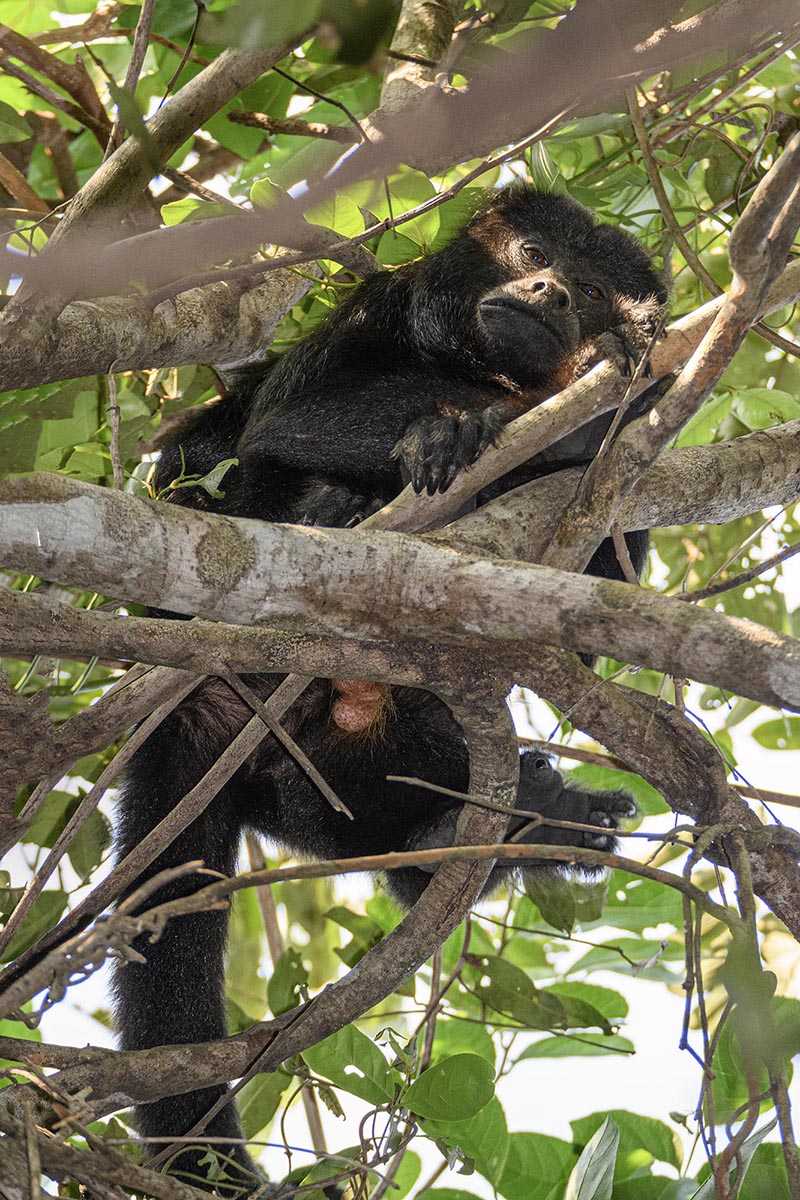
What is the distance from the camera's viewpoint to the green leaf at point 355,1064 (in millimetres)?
2012

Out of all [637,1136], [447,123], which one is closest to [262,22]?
[447,123]

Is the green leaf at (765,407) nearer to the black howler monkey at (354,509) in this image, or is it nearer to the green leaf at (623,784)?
the black howler monkey at (354,509)

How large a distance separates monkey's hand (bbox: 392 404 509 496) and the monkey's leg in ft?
2.44

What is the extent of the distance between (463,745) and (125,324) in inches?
45.1

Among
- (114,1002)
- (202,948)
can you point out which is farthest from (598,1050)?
(114,1002)

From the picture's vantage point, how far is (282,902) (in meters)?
3.53

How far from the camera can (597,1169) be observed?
5.96ft

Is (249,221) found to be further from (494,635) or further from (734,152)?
(734,152)

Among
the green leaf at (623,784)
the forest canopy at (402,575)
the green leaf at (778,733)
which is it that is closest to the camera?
the forest canopy at (402,575)

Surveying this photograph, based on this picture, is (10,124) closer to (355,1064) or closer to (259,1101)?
(355,1064)

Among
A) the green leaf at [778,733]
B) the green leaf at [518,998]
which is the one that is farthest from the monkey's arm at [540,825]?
the green leaf at [778,733]

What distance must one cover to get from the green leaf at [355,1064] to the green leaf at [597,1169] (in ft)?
1.12

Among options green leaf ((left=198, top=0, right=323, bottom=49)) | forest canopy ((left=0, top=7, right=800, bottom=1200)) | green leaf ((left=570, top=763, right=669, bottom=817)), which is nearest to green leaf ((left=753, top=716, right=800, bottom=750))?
forest canopy ((left=0, top=7, right=800, bottom=1200))

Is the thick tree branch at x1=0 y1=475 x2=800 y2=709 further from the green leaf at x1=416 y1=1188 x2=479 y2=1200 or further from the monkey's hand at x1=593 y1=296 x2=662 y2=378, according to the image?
the green leaf at x1=416 y1=1188 x2=479 y2=1200
